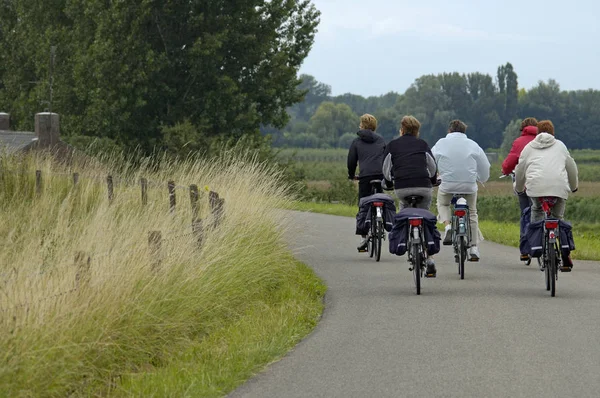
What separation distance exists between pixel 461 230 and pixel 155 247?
16.6 feet

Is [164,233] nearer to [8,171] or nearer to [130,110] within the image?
[8,171]

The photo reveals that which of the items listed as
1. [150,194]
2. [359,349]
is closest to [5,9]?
[150,194]

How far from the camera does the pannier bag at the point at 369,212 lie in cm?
1673

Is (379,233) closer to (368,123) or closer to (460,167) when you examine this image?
(368,123)

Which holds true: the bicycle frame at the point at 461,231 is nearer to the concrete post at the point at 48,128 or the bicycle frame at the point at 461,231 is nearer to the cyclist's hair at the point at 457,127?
the cyclist's hair at the point at 457,127

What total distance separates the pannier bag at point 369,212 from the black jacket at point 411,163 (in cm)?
238

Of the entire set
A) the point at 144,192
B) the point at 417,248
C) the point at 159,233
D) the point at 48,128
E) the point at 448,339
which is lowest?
the point at 448,339

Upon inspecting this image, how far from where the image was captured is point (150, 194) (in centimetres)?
1789

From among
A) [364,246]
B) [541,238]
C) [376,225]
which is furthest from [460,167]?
[364,246]

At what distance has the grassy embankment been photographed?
25.6ft

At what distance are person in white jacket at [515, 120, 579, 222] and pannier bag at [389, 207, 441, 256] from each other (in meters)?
1.19

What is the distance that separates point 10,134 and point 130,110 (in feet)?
14.3

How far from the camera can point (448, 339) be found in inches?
389

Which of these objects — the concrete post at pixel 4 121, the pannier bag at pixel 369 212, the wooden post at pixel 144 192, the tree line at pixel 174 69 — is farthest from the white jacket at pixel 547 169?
the concrete post at pixel 4 121
